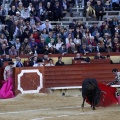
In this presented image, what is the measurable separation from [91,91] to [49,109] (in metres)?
1.13

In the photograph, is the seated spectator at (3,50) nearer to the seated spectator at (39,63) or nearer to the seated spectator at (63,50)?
the seated spectator at (39,63)

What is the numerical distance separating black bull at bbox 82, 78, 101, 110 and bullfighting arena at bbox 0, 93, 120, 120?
0.21m

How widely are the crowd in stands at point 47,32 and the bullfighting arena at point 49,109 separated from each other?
7.47 ft

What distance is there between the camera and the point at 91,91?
1427 centimetres

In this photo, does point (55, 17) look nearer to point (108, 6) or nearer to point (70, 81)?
point (108, 6)

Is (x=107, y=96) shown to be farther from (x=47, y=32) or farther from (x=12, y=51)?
(x=47, y=32)

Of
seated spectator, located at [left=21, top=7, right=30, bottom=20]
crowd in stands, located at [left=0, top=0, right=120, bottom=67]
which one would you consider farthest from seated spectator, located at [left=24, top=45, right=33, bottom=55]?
seated spectator, located at [left=21, top=7, right=30, bottom=20]

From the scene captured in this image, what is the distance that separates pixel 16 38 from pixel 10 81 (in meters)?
2.23

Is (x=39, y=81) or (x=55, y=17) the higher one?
(x=55, y=17)

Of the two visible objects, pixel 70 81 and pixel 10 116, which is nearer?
pixel 10 116

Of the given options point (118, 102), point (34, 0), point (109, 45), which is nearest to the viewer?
point (118, 102)

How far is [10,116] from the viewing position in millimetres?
13023

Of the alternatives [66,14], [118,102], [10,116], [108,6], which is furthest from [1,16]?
[10,116]

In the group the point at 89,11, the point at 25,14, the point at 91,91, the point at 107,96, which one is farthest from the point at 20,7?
the point at 91,91
